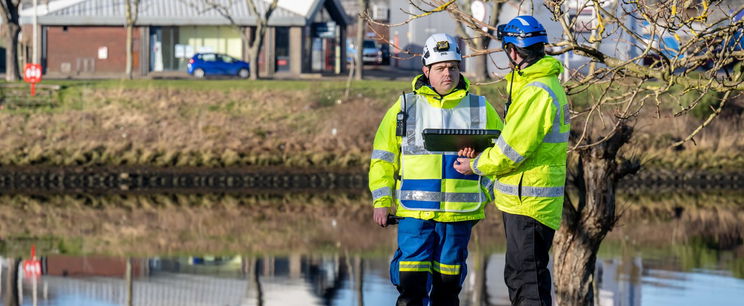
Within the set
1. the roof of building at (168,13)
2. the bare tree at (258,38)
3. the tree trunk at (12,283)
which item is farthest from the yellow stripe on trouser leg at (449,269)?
the roof of building at (168,13)

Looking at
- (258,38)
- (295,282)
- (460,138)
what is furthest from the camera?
(258,38)

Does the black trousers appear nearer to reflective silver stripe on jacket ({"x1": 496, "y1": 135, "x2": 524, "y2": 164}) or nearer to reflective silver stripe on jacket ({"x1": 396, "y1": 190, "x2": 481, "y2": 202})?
reflective silver stripe on jacket ({"x1": 496, "y1": 135, "x2": 524, "y2": 164})

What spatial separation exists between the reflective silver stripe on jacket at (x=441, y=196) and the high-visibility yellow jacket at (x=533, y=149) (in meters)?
0.61

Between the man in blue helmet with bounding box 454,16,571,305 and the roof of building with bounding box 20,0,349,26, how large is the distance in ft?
Answer: 166

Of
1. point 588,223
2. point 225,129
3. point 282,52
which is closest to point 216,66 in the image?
point 282,52

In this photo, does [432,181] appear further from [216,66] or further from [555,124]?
[216,66]

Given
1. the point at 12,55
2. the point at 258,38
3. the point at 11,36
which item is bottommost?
the point at 12,55

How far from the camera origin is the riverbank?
1324 inches

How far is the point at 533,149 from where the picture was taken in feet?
27.6

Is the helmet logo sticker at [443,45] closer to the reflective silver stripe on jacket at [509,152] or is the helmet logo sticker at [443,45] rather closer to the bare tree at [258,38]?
the reflective silver stripe on jacket at [509,152]

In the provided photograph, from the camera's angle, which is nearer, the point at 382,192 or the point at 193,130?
the point at 382,192

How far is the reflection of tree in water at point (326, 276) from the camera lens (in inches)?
587

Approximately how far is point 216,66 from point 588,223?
46.3m

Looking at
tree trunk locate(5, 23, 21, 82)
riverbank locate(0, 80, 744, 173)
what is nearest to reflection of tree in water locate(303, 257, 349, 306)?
riverbank locate(0, 80, 744, 173)
